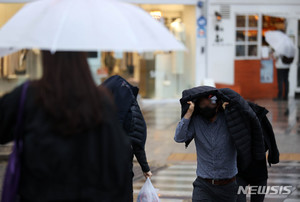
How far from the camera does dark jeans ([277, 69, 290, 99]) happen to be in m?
18.6

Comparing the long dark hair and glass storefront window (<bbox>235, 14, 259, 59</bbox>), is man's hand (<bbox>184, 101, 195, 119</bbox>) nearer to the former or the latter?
the long dark hair

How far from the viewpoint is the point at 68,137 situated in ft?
9.00

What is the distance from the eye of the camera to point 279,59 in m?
18.5

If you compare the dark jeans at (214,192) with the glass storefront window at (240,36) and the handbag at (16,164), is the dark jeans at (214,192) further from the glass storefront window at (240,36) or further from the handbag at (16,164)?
the glass storefront window at (240,36)

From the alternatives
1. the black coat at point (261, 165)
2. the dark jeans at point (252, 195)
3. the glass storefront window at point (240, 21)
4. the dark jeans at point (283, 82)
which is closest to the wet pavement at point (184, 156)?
the dark jeans at point (283, 82)

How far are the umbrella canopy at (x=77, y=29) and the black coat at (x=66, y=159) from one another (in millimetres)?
258

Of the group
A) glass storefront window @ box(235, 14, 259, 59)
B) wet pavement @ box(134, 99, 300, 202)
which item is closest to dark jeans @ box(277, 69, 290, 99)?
wet pavement @ box(134, 99, 300, 202)

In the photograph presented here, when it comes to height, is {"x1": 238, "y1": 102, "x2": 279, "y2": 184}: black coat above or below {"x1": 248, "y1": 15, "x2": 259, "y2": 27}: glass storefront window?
below

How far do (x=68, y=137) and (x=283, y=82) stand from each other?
55.1 ft

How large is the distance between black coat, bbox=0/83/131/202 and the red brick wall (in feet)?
56.2

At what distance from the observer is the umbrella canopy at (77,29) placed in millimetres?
2830

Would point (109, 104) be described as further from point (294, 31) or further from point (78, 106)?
point (294, 31)

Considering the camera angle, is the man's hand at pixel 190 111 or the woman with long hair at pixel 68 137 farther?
the man's hand at pixel 190 111

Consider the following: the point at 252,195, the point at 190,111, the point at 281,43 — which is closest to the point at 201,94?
the point at 190,111
